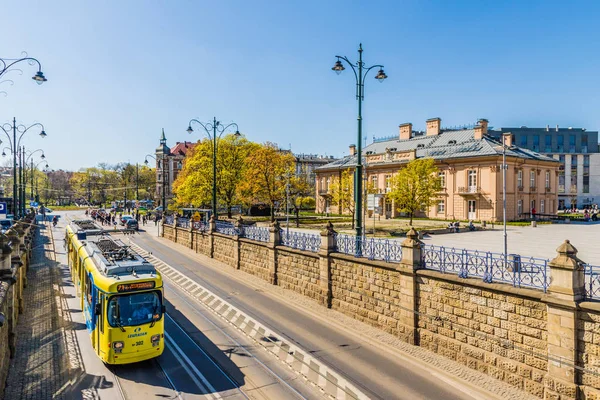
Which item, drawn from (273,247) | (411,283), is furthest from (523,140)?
(411,283)

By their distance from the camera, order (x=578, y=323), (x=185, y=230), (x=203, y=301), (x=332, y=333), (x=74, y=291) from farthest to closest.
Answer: (x=185, y=230) < (x=74, y=291) < (x=203, y=301) < (x=332, y=333) < (x=578, y=323)

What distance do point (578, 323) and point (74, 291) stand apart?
2154 centimetres

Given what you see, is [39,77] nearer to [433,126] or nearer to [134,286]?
[134,286]

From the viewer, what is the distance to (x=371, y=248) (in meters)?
15.6

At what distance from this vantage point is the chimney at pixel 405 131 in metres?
63.5

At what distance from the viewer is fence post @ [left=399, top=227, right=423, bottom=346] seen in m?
13.2

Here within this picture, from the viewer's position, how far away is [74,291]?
806 inches

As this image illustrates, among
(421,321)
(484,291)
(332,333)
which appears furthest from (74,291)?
(484,291)

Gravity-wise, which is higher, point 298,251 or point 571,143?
point 571,143

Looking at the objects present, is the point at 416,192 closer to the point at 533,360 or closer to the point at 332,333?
the point at 332,333

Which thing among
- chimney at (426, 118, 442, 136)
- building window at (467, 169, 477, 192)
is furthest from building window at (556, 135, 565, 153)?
building window at (467, 169, 477, 192)

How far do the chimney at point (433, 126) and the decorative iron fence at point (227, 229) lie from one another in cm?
4085

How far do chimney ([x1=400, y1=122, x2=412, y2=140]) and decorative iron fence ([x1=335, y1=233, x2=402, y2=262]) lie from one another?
5000cm

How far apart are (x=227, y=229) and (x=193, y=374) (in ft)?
59.9
